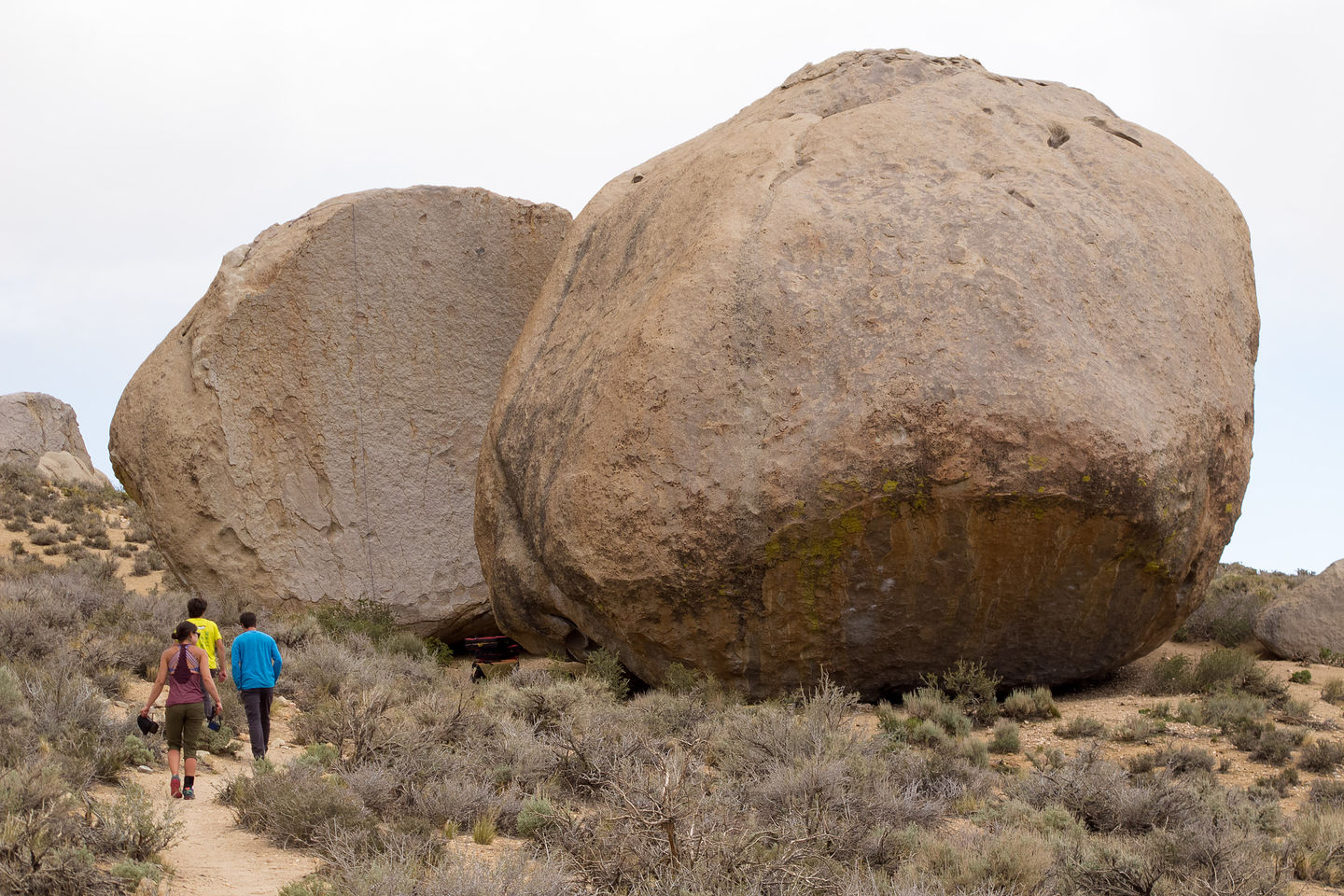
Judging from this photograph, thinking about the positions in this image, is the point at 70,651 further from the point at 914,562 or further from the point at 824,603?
the point at 914,562

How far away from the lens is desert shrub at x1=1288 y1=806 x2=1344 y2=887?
190 inches

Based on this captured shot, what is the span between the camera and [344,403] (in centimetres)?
1131

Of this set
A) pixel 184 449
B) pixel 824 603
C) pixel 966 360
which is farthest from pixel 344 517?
pixel 966 360

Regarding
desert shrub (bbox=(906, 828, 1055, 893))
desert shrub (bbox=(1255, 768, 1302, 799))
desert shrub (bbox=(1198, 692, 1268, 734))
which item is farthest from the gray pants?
desert shrub (bbox=(1198, 692, 1268, 734))

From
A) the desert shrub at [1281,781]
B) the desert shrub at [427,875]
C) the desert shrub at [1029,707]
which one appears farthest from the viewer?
the desert shrub at [1029,707]

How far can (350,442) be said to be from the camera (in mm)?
11320

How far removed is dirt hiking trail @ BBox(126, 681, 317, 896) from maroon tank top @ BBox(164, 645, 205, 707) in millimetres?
457

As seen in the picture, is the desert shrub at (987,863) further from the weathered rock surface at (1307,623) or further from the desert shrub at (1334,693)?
the weathered rock surface at (1307,623)

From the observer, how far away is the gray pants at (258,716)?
635 cm

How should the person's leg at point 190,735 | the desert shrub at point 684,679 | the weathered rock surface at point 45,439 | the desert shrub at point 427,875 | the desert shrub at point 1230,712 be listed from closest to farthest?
the desert shrub at point 427,875, the person's leg at point 190,735, the desert shrub at point 1230,712, the desert shrub at point 684,679, the weathered rock surface at point 45,439

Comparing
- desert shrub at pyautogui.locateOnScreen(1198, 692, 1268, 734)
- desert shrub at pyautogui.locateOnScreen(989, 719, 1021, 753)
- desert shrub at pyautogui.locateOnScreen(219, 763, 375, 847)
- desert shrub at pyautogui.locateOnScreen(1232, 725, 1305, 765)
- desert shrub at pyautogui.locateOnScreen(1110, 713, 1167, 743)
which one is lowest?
desert shrub at pyautogui.locateOnScreen(1232, 725, 1305, 765)

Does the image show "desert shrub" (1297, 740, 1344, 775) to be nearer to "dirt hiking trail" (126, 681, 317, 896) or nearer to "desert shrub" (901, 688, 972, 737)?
"desert shrub" (901, 688, 972, 737)

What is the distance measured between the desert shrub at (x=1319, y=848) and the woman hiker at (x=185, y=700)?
17.2 feet

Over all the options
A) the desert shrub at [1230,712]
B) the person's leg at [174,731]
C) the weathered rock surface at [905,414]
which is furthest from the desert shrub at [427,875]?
the desert shrub at [1230,712]
